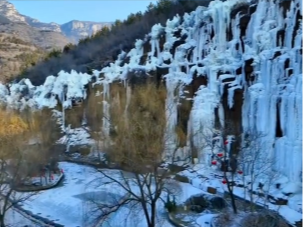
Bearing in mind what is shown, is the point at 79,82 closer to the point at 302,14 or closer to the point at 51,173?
the point at 51,173

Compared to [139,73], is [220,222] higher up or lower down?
lower down

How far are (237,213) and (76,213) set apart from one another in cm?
561

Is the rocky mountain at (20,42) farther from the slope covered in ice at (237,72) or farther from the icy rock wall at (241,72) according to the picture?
the icy rock wall at (241,72)

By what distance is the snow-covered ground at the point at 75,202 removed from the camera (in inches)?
528

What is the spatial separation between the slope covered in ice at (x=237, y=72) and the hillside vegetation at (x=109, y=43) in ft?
23.9

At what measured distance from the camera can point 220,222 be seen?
1202 cm

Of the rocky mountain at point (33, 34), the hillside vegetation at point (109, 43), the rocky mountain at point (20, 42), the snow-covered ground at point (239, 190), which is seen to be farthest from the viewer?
the rocky mountain at point (33, 34)

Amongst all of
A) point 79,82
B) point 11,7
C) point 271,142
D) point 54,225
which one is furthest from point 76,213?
point 11,7

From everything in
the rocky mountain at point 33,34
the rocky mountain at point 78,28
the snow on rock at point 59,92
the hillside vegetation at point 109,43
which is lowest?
the snow on rock at point 59,92

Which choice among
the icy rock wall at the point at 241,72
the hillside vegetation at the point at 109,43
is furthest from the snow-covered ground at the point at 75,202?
the hillside vegetation at the point at 109,43

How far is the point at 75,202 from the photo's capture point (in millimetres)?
15859

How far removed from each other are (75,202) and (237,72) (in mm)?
9148

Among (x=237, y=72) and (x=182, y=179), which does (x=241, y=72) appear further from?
(x=182, y=179)

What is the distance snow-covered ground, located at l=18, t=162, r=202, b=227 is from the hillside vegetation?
1637 centimetres
